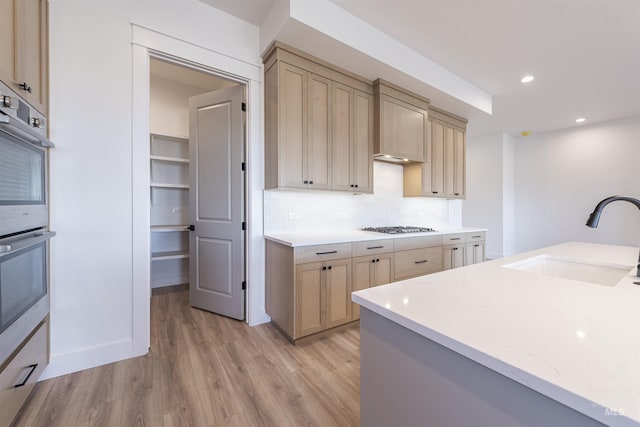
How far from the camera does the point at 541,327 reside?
644mm

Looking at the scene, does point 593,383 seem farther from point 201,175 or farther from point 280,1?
point 201,175

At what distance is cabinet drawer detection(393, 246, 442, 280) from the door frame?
54.3 inches

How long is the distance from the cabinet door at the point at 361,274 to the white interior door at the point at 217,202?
3.54ft

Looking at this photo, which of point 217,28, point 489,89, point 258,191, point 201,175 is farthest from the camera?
point 489,89

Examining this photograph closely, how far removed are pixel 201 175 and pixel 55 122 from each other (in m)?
1.24

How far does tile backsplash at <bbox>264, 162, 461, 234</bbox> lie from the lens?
2.67 m

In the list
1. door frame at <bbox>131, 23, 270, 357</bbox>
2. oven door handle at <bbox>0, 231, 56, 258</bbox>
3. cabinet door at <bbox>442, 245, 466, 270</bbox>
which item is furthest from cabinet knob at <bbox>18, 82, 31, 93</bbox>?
cabinet door at <bbox>442, 245, 466, 270</bbox>

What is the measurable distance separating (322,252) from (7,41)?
213 cm

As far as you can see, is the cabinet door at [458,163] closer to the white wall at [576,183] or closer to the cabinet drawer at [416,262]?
the cabinet drawer at [416,262]

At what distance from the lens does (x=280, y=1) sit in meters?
2.12

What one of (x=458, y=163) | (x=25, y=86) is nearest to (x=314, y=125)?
(x=25, y=86)

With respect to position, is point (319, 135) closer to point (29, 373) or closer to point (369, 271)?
point (369, 271)

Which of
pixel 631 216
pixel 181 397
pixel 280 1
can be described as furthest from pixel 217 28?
pixel 631 216

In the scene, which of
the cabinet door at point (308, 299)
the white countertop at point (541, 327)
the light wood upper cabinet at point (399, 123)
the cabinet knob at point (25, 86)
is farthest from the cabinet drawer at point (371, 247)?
the cabinet knob at point (25, 86)
